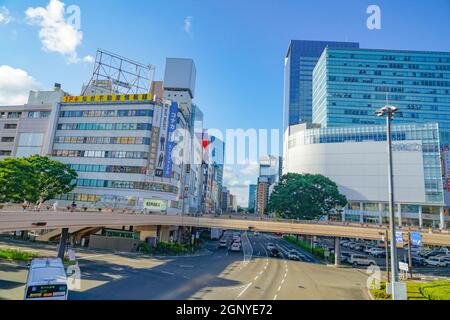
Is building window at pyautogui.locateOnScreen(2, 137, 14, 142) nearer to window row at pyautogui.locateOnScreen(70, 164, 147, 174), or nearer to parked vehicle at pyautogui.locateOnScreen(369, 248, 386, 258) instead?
window row at pyautogui.locateOnScreen(70, 164, 147, 174)

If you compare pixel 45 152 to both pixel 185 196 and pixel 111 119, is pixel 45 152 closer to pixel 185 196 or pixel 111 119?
pixel 111 119

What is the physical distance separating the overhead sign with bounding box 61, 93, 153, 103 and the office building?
167 ft

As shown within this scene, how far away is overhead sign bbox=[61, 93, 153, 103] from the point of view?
50.1 meters

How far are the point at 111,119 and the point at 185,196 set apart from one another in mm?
21972

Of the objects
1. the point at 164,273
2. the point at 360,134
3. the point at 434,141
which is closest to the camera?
the point at 164,273

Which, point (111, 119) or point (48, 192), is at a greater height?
point (111, 119)

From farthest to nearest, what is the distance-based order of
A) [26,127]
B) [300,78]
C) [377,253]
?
[300,78]
[26,127]
[377,253]

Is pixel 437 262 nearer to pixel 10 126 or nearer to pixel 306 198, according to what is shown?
pixel 306 198

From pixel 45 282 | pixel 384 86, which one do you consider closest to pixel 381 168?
pixel 384 86

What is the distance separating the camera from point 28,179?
32594 millimetres

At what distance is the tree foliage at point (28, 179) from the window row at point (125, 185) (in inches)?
341

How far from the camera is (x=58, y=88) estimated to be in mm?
61125

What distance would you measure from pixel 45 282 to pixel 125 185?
1470 inches
